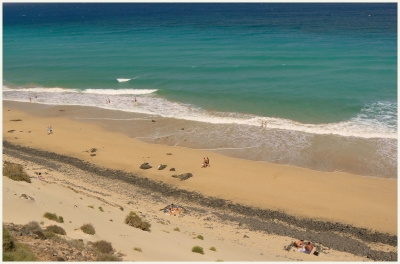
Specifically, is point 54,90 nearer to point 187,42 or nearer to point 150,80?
point 150,80

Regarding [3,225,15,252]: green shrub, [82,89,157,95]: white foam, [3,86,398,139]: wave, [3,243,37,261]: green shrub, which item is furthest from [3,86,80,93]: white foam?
[3,243,37,261]: green shrub

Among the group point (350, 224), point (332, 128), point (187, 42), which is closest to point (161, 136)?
point (332, 128)

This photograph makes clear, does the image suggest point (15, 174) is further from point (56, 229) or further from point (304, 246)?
point (304, 246)

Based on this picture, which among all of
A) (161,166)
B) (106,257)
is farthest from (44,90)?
(106,257)

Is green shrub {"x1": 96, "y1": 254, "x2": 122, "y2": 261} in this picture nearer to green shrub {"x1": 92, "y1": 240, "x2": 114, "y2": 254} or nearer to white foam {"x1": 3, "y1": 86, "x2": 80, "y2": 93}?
green shrub {"x1": 92, "y1": 240, "x2": 114, "y2": 254}

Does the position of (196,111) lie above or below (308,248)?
above

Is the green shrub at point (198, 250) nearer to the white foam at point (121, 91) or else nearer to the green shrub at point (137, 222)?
the green shrub at point (137, 222)
